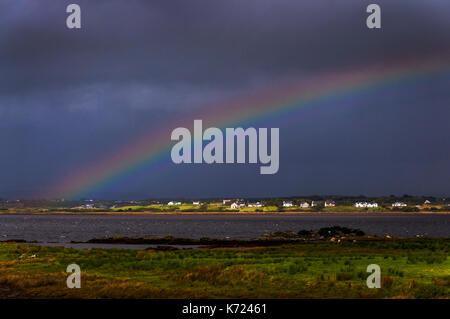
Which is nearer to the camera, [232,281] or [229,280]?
[232,281]

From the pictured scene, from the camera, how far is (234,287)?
93.7ft

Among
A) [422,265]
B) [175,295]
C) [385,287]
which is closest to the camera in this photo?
[175,295]

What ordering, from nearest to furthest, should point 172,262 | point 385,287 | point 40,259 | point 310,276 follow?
point 385,287 → point 310,276 → point 172,262 → point 40,259
